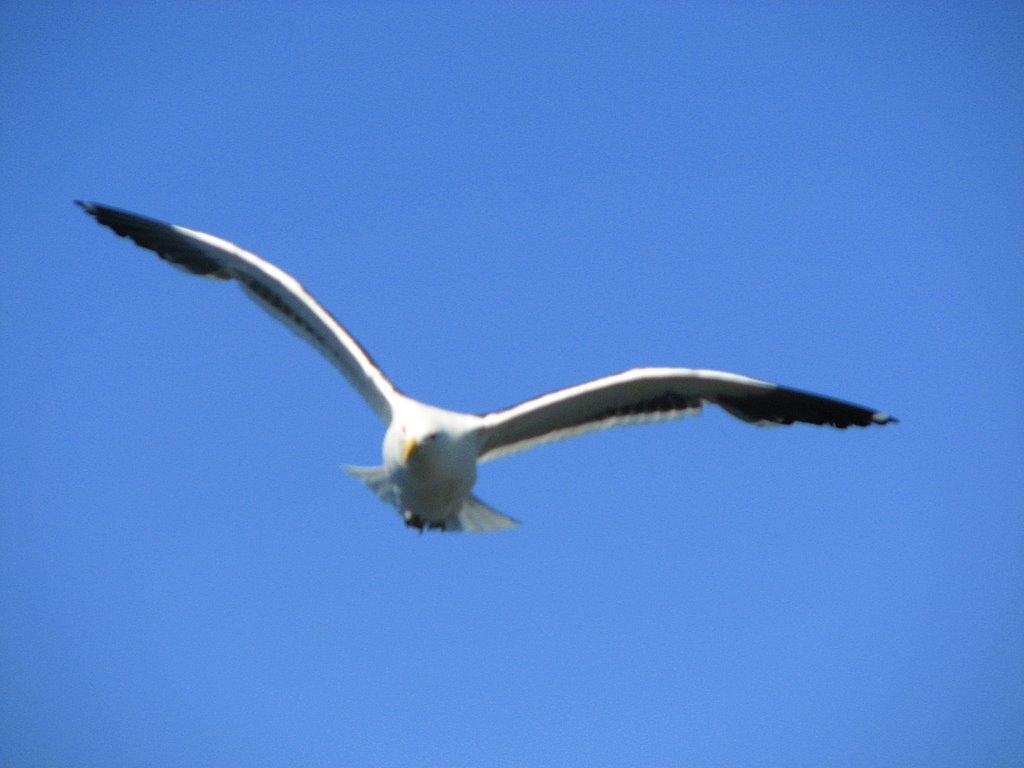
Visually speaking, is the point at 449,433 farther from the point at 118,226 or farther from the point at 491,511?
the point at 118,226

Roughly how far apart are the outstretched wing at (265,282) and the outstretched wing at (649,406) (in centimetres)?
103

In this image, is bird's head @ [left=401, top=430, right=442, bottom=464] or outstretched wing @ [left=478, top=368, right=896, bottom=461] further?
outstretched wing @ [left=478, top=368, right=896, bottom=461]

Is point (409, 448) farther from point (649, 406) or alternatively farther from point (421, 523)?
point (649, 406)

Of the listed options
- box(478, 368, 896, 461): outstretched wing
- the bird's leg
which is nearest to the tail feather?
A: the bird's leg

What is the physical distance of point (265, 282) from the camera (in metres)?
9.05

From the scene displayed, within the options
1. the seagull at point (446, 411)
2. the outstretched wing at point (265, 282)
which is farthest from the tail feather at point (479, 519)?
the outstretched wing at point (265, 282)

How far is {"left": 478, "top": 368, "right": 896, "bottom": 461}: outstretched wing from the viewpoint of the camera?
8.56m

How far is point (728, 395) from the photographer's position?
29.9 feet

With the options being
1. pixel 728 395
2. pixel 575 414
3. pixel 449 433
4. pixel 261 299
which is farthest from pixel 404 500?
pixel 728 395

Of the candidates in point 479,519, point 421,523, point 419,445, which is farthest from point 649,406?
point 419,445

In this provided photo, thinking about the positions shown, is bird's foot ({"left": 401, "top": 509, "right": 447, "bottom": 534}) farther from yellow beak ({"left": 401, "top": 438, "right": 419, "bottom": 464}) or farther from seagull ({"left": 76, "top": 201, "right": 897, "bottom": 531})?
yellow beak ({"left": 401, "top": 438, "right": 419, "bottom": 464})

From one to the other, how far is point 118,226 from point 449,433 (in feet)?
12.6

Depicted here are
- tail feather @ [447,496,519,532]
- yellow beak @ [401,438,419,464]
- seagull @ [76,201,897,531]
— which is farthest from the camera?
tail feather @ [447,496,519,532]

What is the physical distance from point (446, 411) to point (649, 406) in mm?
1802
